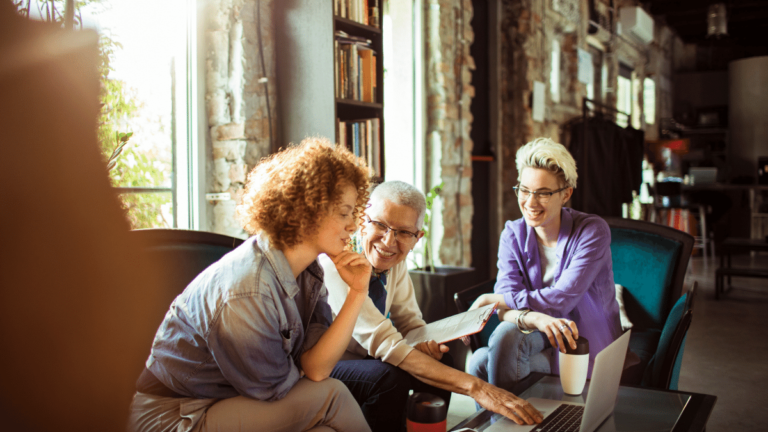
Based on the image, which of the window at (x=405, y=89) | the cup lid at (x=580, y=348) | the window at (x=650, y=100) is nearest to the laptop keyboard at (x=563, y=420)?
the cup lid at (x=580, y=348)

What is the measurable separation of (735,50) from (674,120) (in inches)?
90.1

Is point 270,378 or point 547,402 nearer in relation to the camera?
point 270,378

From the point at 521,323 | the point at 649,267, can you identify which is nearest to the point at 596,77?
the point at 649,267

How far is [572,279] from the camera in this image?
6.63 ft

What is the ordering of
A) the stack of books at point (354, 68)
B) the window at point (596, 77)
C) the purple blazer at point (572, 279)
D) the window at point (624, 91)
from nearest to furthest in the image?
the purple blazer at point (572, 279) < the stack of books at point (354, 68) < the window at point (596, 77) < the window at point (624, 91)

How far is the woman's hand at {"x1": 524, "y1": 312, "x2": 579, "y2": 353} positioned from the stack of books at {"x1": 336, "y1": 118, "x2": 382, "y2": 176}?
1.24 meters

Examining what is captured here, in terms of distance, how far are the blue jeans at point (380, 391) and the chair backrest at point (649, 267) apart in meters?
1.35

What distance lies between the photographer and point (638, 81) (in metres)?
9.06

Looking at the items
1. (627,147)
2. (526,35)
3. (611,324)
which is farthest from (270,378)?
(627,147)

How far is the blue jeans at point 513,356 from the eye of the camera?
6.21 ft

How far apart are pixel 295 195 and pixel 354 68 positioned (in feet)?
5.37

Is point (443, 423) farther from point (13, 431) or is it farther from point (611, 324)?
point (611, 324)

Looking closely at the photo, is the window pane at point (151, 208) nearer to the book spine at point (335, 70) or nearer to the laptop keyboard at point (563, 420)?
the book spine at point (335, 70)

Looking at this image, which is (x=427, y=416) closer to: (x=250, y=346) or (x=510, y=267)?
(x=250, y=346)
